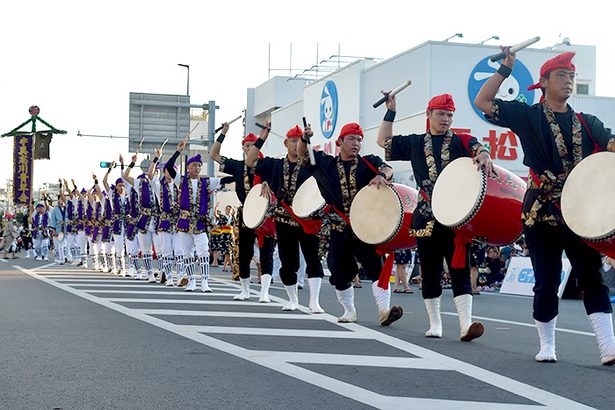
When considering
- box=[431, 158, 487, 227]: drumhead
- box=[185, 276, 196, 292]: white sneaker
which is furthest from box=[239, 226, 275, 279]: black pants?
box=[431, 158, 487, 227]: drumhead

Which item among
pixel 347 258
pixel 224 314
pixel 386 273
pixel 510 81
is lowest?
pixel 224 314

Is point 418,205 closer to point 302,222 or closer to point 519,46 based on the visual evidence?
point 519,46

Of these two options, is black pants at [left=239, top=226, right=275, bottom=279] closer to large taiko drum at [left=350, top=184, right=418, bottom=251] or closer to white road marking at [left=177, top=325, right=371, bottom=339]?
large taiko drum at [left=350, top=184, right=418, bottom=251]

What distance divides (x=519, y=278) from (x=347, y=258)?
7883mm

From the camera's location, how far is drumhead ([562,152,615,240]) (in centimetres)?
566

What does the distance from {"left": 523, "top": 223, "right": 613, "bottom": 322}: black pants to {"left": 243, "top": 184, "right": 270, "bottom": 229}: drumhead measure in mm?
4354

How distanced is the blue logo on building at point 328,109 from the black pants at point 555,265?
28.8 m

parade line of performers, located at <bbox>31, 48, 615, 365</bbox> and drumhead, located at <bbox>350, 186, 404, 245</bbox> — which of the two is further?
drumhead, located at <bbox>350, 186, 404, 245</bbox>

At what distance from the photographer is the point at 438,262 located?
24.9 ft

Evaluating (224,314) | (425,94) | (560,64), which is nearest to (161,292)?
(224,314)

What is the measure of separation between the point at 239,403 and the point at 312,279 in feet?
16.7

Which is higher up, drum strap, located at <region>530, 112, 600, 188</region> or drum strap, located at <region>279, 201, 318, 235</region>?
drum strap, located at <region>530, 112, 600, 188</region>

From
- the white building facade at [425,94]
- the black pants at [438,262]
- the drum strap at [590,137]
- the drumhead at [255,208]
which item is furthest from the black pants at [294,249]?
the white building facade at [425,94]

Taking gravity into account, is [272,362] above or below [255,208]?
below
